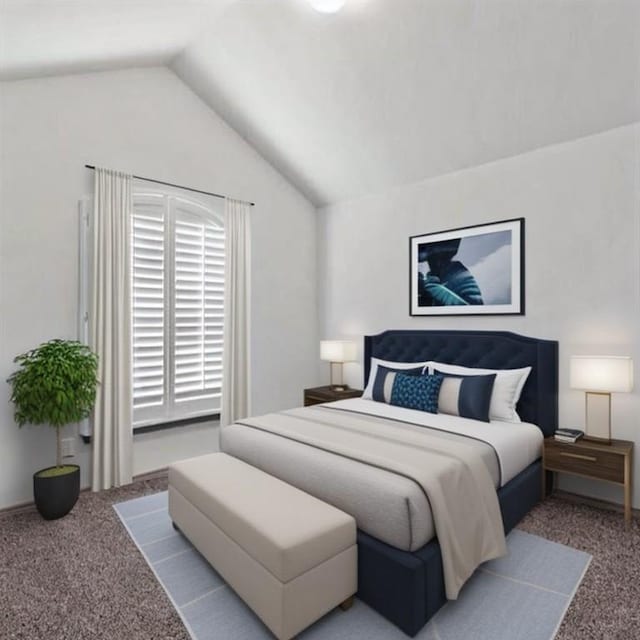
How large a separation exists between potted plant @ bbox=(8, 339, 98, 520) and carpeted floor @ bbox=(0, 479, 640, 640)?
→ 180 mm

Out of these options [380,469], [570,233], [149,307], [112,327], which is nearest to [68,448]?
[112,327]

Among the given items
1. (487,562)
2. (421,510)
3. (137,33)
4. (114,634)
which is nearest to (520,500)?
(487,562)

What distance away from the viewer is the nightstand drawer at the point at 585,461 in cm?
270

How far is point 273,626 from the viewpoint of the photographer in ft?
5.54

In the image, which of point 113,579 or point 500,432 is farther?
point 500,432

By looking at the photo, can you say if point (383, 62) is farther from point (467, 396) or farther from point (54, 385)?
point (54, 385)

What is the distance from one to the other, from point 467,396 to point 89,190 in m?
3.46

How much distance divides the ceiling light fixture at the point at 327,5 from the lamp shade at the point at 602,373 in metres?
2.90

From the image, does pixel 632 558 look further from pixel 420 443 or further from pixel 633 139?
pixel 633 139

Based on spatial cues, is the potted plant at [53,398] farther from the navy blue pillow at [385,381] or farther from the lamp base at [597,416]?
the lamp base at [597,416]

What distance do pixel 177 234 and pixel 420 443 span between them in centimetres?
291

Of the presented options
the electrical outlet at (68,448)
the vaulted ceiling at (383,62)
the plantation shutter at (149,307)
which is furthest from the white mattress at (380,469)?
the vaulted ceiling at (383,62)

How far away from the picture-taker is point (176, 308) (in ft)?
12.9

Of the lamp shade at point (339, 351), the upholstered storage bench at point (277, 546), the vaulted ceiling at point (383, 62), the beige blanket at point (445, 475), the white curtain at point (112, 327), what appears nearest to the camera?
the upholstered storage bench at point (277, 546)
